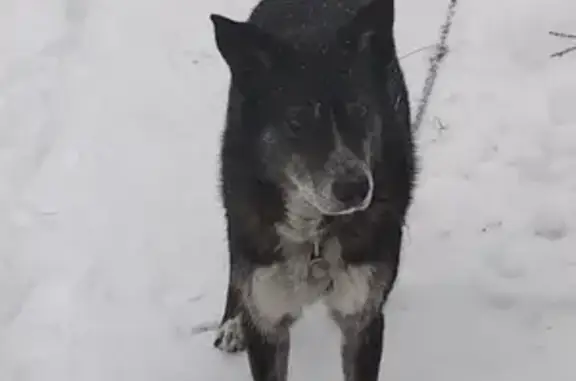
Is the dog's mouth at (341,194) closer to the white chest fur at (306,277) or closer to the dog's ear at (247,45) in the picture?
the white chest fur at (306,277)

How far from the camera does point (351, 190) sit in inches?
129

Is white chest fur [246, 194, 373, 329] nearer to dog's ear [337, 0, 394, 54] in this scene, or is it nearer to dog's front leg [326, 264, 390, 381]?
dog's front leg [326, 264, 390, 381]

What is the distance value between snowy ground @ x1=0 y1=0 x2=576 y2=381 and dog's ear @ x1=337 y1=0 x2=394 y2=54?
1441 mm

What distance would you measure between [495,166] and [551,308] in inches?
35.5

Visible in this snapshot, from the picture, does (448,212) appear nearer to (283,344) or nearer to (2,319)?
(283,344)

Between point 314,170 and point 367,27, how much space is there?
0.45 m

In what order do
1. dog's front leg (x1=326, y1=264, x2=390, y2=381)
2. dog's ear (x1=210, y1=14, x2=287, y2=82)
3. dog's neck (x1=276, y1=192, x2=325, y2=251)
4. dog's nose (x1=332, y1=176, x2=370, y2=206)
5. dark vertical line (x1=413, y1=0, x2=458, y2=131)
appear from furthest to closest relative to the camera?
dark vertical line (x1=413, y1=0, x2=458, y2=131) < dog's front leg (x1=326, y1=264, x2=390, y2=381) < dog's neck (x1=276, y1=192, x2=325, y2=251) < dog's ear (x1=210, y1=14, x2=287, y2=82) < dog's nose (x1=332, y1=176, x2=370, y2=206)

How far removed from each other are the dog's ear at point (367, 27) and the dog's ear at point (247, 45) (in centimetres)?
18

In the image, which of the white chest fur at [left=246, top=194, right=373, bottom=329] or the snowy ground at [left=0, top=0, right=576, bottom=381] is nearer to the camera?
the white chest fur at [left=246, top=194, right=373, bottom=329]

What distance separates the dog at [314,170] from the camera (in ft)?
10.9

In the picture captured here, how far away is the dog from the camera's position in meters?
3.33

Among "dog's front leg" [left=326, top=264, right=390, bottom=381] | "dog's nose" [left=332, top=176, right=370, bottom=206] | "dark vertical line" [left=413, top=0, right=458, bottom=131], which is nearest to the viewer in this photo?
"dog's nose" [left=332, top=176, right=370, bottom=206]

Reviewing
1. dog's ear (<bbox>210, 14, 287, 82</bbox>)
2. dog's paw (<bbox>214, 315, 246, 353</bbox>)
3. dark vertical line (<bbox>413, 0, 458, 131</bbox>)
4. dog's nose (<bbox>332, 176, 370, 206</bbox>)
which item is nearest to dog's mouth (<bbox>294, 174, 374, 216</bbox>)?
dog's nose (<bbox>332, 176, 370, 206</bbox>)

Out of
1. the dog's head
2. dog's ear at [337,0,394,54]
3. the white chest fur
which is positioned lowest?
the white chest fur
